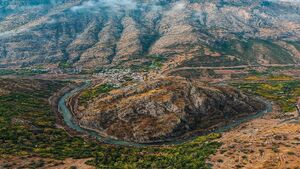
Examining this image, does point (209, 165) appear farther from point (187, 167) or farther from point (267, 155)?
point (267, 155)

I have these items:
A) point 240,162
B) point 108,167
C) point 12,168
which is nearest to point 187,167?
point 240,162

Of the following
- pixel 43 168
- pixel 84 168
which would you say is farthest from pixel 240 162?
pixel 43 168

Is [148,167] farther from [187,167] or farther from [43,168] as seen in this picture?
[43,168]

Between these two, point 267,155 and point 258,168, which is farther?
point 267,155

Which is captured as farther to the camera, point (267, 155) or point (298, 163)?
point (267, 155)

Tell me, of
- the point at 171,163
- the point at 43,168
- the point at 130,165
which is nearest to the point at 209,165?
the point at 171,163

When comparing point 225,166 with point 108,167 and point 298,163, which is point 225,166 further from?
point 108,167

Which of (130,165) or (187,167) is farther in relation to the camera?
(130,165)
